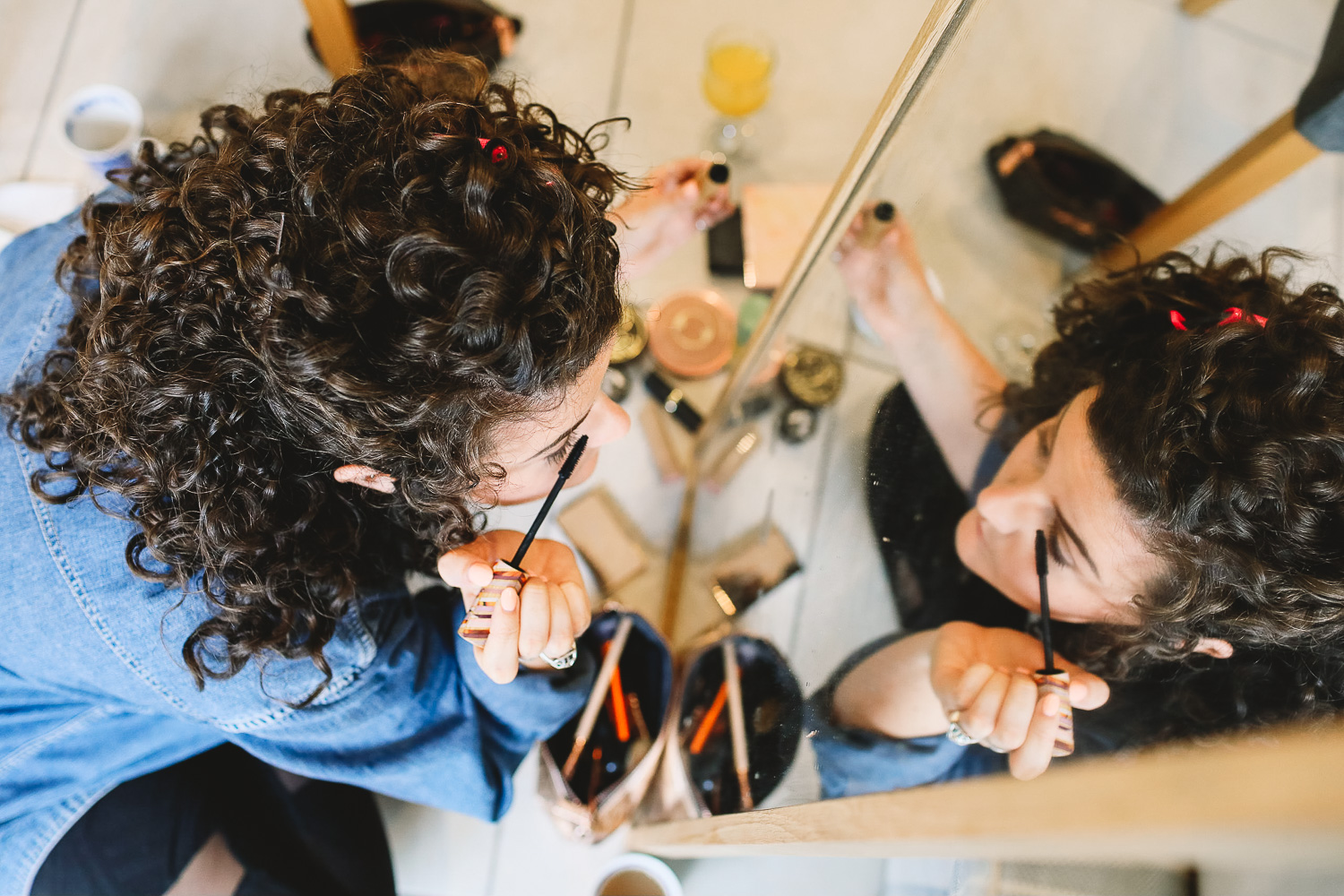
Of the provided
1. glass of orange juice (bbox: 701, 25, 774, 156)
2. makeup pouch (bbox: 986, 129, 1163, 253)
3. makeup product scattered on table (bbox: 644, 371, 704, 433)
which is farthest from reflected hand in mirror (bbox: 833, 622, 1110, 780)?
glass of orange juice (bbox: 701, 25, 774, 156)

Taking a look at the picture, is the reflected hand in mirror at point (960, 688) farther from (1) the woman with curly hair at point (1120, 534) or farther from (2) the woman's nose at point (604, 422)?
(2) the woman's nose at point (604, 422)

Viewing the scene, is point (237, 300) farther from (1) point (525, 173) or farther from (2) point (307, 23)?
(2) point (307, 23)

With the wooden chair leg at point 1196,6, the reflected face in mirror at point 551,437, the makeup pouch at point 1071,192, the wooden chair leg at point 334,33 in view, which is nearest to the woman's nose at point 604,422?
the reflected face in mirror at point 551,437

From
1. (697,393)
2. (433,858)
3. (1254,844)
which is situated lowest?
(433,858)

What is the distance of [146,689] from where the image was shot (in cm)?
66

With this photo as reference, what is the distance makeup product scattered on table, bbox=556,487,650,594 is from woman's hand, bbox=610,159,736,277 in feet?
1.12

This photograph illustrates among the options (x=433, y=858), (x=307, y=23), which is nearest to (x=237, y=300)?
(x=433, y=858)

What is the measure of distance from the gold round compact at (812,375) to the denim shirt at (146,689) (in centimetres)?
50

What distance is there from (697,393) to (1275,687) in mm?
783

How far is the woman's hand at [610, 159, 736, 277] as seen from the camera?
3.11ft

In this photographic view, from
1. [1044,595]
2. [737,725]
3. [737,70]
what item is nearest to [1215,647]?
[1044,595]

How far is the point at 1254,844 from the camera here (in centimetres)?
18

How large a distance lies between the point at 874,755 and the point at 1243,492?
1.27 feet

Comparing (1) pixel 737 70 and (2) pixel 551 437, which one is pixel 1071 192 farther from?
(2) pixel 551 437
